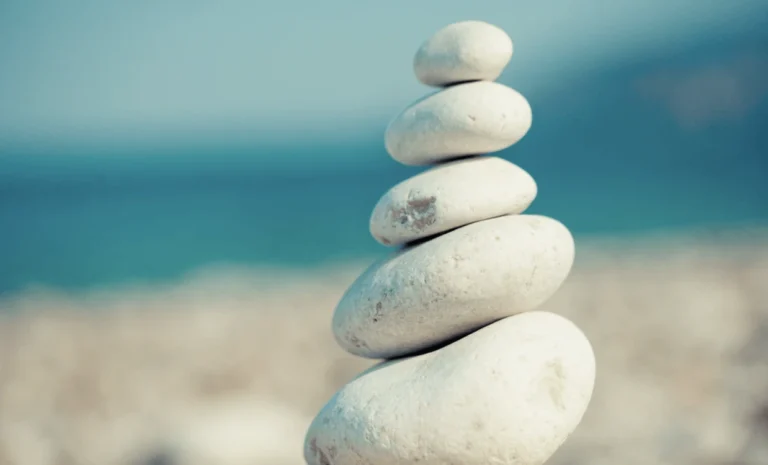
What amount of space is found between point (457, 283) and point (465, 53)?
1.06 metres

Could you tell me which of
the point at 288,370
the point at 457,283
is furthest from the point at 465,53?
the point at 288,370

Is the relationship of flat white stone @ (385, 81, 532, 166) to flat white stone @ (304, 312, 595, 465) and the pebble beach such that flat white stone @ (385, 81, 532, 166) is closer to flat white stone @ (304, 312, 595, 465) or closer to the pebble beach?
flat white stone @ (304, 312, 595, 465)

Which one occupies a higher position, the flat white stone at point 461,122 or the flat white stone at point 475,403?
the flat white stone at point 461,122

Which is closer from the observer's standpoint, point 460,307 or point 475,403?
point 475,403

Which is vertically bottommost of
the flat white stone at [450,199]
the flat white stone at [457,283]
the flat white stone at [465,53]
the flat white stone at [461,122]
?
the flat white stone at [457,283]

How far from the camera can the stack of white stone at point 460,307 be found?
3.06m

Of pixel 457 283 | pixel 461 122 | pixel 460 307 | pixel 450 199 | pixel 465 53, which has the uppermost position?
pixel 465 53

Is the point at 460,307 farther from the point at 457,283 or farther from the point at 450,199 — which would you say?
the point at 450,199

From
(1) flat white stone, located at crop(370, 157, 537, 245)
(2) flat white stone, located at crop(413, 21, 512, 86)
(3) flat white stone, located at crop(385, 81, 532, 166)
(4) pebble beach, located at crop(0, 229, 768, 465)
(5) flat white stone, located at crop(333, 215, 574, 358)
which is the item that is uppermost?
(2) flat white stone, located at crop(413, 21, 512, 86)

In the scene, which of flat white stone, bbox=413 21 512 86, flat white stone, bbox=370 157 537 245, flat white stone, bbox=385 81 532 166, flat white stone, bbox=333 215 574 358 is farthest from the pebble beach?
flat white stone, bbox=413 21 512 86

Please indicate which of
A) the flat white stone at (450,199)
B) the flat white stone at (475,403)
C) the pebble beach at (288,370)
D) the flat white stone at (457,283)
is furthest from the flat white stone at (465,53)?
the pebble beach at (288,370)

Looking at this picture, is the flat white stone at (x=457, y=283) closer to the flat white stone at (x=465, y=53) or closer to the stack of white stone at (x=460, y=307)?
the stack of white stone at (x=460, y=307)

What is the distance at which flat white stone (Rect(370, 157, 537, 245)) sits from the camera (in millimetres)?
3338

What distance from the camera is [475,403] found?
303 centimetres
